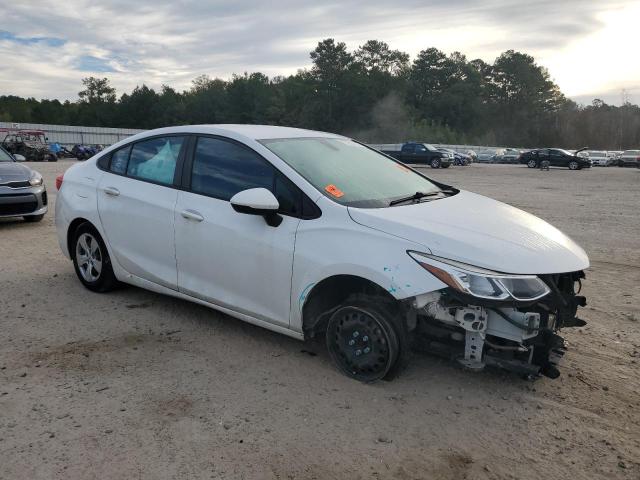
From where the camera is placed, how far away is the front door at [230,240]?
3.82m

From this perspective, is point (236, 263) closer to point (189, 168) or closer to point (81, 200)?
point (189, 168)

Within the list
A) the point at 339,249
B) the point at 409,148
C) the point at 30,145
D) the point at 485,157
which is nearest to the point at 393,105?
the point at 485,157

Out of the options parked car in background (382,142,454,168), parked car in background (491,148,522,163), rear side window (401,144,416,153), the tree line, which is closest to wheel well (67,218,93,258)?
parked car in background (382,142,454,168)

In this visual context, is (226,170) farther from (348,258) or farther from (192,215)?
(348,258)

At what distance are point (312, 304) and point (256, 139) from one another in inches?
53.4

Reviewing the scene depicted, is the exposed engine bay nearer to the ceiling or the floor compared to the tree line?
nearer to the floor

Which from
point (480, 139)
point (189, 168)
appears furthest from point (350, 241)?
point (480, 139)

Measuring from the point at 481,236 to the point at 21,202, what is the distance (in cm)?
816

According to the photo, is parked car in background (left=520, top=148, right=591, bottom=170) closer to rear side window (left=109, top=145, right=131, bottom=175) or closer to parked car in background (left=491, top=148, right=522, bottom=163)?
parked car in background (left=491, top=148, right=522, bottom=163)

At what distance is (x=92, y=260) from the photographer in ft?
17.7

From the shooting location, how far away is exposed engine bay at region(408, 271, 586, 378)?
321 centimetres

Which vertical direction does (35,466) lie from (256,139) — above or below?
below

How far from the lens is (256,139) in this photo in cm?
421

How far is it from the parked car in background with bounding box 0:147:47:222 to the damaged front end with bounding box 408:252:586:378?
7.86 m
